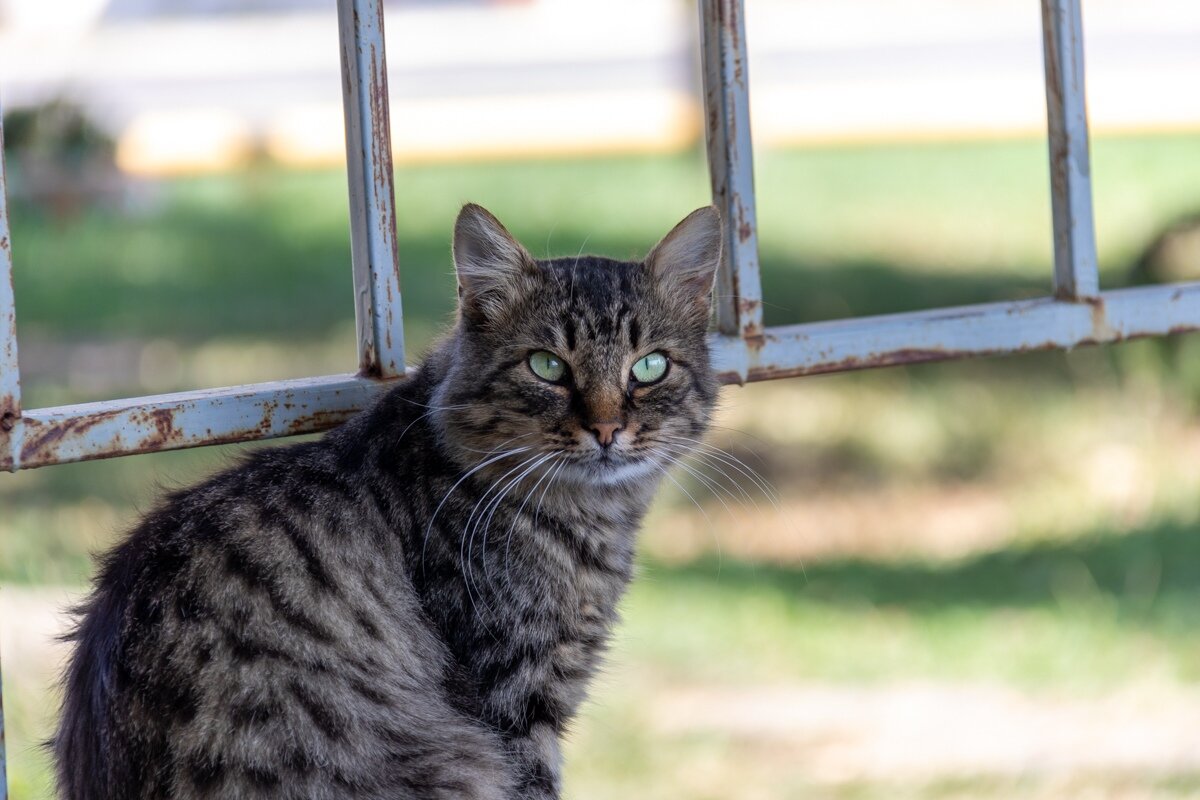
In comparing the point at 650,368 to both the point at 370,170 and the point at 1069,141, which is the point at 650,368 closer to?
the point at 370,170

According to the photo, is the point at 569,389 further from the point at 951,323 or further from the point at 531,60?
the point at 531,60

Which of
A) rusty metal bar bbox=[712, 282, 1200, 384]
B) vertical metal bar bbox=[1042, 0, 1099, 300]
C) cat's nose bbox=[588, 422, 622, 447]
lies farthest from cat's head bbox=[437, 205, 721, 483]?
vertical metal bar bbox=[1042, 0, 1099, 300]

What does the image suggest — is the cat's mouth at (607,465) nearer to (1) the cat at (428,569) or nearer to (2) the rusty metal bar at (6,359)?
(1) the cat at (428,569)

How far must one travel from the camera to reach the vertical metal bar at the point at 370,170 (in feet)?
6.72

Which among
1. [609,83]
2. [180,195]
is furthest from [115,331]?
[609,83]

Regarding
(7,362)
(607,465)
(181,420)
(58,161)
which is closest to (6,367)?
(7,362)

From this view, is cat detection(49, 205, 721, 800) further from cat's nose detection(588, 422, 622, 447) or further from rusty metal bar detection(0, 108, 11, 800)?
rusty metal bar detection(0, 108, 11, 800)

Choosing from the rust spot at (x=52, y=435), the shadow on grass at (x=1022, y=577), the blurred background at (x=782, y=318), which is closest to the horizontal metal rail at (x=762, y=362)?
the rust spot at (x=52, y=435)

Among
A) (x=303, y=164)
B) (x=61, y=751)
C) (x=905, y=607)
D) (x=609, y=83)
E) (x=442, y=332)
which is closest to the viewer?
(x=61, y=751)

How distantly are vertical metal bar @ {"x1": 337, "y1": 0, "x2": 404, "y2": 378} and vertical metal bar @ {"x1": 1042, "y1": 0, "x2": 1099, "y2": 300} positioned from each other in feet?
3.47

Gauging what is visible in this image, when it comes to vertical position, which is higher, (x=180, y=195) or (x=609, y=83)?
(x=609, y=83)

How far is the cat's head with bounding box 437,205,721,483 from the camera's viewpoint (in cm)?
234

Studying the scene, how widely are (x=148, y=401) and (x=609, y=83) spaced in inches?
524

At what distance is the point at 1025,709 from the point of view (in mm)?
4086
